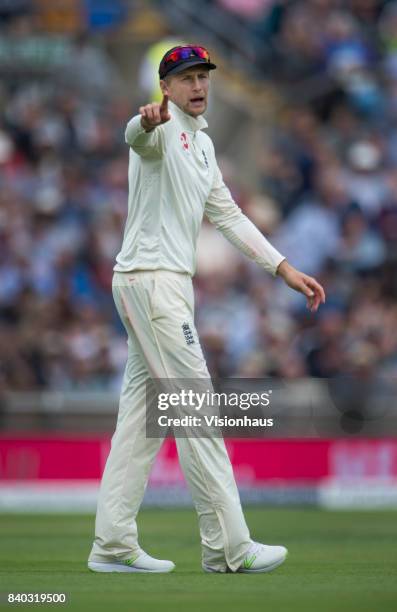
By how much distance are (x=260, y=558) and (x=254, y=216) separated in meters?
9.45

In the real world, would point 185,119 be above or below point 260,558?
above

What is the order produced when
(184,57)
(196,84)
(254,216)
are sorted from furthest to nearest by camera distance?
(254,216) < (196,84) < (184,57)

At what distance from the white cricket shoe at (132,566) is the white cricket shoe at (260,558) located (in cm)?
47

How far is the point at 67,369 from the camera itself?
15164mm

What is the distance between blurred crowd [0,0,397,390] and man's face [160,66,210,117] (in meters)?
7.21

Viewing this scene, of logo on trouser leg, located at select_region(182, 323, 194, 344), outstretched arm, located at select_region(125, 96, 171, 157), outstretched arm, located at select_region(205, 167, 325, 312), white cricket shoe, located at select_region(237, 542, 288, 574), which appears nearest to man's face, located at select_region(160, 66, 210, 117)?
outstretched arm, located at select_region(125, 96, 171, 157)

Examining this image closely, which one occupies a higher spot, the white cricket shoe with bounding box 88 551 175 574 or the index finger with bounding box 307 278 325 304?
the index finger with bounding box 307 278 325 304

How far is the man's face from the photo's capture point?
7.37 metres

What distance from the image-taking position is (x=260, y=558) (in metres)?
7.34

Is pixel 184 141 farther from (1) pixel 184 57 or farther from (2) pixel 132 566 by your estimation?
(2) pixel 132 566

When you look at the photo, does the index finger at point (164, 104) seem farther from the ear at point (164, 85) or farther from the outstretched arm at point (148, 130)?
the ear at point (164, 85)

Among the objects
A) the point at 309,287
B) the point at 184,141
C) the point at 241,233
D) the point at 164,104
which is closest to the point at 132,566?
the point at 309,287

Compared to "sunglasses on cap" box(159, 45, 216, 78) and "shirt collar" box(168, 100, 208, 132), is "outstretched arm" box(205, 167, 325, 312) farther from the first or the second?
"sunglasses on cap" box(159, 45, 216, 78)

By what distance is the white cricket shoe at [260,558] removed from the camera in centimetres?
732
